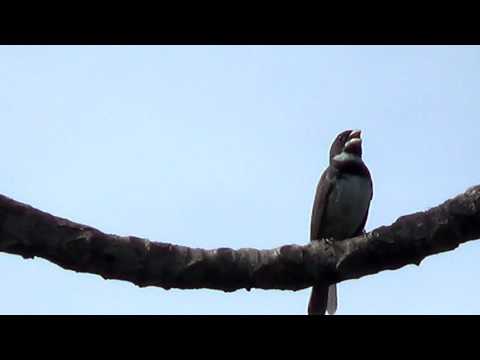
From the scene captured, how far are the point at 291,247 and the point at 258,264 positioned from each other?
0.21 meters

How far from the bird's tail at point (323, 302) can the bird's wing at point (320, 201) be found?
0.76 metres

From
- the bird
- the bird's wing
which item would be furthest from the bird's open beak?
the bird's wing

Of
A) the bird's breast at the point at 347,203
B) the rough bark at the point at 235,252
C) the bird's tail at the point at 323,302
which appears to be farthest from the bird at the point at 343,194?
the rough bark at the point at 235,252

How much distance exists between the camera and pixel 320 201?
7145 mm

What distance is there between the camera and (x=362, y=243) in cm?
363

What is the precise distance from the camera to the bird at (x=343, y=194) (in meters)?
6.99

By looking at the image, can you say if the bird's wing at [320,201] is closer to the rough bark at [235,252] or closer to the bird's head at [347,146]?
the bird's head at [347,146]

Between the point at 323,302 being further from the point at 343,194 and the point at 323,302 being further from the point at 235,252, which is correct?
the point at 235,252

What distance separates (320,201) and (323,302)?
129 centimetres

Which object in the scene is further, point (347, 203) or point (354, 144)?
point (354, 144)

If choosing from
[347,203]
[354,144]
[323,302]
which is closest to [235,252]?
[323,302]

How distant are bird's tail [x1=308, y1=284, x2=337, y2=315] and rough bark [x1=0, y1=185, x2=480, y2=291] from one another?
248cm

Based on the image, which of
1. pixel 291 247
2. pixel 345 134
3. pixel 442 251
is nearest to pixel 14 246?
pixel 291 247
